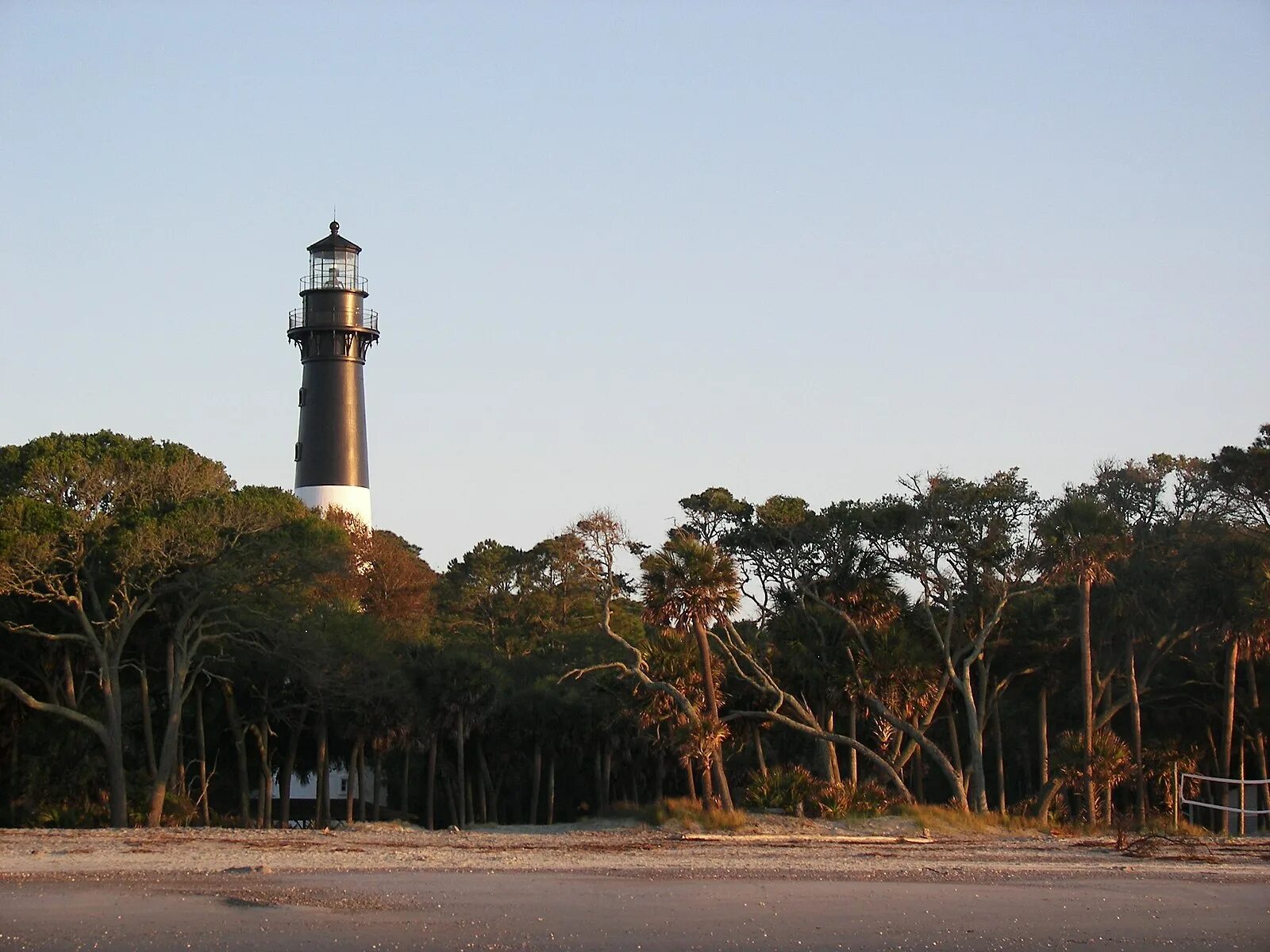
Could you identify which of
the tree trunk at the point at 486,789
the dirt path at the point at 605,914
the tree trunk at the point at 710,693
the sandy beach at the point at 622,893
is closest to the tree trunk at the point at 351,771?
the tree trunk at the point at 486,789

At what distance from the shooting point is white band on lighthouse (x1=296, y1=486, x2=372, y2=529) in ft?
176

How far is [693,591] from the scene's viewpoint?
34969mm

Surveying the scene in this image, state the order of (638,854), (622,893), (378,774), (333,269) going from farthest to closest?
(333,269), (378,774), (638,854), (622,893)

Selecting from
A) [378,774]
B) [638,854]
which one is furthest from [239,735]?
[638,854]

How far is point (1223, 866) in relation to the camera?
24.7 metres

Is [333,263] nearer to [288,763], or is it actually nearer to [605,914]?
[288,763]

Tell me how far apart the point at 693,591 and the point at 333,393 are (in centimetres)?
2375

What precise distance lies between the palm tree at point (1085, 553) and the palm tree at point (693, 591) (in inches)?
305

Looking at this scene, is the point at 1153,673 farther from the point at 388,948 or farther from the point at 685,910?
the point at 388,948

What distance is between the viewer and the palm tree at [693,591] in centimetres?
3500

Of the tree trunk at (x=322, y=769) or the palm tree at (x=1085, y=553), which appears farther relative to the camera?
the tree trunk at (x=322, y=769)

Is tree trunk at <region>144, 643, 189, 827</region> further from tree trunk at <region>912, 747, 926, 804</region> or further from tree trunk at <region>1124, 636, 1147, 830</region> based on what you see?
tree trunk at <region>1124, 636, 1147, 830</region>

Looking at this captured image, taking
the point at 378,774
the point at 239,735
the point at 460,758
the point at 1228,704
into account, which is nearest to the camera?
the point at 1228,704

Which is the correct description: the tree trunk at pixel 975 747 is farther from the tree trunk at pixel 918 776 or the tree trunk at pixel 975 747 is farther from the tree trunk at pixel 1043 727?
the tree trunk at pixel 918 776
